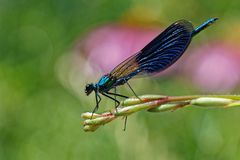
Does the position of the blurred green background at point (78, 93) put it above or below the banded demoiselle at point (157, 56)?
above

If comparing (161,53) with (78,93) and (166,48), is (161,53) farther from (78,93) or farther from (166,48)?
(78,93)

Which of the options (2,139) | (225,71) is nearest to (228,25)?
(225,71)

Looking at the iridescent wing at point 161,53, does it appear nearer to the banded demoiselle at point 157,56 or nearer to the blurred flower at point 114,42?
the banded demoiselle at point 157,56

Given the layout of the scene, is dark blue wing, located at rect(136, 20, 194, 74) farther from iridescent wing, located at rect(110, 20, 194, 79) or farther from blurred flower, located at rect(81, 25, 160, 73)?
blurred flower, located at rect(81, 25, 160, 73)

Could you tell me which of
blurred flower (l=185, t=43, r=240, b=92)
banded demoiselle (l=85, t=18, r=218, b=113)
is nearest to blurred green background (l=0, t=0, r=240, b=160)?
blurred flower (l=185, t=43, r=240, b=92)

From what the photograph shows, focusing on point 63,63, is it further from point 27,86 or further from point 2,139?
point 2,139

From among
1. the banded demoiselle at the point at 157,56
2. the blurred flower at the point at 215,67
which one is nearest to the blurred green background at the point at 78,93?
the blurred flower at the point at 215,67

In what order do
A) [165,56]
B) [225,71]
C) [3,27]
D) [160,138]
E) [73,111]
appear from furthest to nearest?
[3,27]
[73,111]
[225,71]
[160,138]
[165,56]
